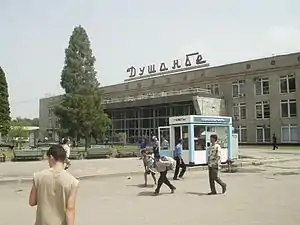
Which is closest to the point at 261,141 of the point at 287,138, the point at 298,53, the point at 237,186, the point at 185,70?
the point at 287,138

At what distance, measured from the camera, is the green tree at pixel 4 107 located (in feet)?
223

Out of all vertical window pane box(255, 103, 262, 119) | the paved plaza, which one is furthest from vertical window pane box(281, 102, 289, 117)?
the paved plaza

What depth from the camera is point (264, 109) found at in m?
61.8

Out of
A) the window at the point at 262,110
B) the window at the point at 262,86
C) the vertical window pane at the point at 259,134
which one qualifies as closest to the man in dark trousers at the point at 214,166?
the window at the point at 262,110

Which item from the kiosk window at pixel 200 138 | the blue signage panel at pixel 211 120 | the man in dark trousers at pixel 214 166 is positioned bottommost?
the man in dark trousers at pixel 214 166

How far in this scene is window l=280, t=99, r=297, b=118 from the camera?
58.0 meters

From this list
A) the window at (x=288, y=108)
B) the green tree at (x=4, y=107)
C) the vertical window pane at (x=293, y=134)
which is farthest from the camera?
the green tree at (x=4, y=107)

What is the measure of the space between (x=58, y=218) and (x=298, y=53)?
5674 cm

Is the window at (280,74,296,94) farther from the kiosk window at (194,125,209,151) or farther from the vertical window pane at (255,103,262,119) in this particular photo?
the kiosk window at (194,125,209,151)

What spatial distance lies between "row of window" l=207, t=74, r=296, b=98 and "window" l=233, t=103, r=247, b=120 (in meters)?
1.41

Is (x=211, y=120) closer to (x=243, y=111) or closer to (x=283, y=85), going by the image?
(x=283, y=85)

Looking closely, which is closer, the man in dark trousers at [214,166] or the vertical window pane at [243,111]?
the man in dark trousers at [214,166]

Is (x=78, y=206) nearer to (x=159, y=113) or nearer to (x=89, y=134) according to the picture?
(x=89, y=134)

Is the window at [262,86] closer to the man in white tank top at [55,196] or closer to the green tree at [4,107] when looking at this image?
the green tree at [4,107]
